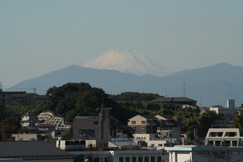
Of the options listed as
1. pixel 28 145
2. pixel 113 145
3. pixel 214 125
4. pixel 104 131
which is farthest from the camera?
pixel 214 125

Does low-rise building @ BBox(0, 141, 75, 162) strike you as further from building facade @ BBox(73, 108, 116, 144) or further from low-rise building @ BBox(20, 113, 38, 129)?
low-rise building @ BBox(20, 113, 38, 129)

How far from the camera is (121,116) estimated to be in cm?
12112

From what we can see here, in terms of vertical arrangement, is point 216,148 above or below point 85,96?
below

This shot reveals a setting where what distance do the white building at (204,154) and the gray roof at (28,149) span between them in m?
17.3

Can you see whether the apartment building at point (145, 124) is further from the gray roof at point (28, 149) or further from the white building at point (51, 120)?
the gray roof at point (28, 149)

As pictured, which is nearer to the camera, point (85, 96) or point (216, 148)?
point (216, 148)

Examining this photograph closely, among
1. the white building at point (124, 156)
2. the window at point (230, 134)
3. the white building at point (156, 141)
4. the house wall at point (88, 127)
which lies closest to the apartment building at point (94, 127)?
the house wall at point (88, 127)

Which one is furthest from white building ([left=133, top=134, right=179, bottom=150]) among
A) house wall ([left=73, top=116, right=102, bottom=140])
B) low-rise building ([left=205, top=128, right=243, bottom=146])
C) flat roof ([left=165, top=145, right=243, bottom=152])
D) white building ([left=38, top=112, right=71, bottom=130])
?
flat roof ([left=165, top=145, right=243, bottom=152])

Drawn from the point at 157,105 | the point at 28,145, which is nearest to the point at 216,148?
the point at 28,145

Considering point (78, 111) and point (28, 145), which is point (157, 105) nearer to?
point (78, 111)

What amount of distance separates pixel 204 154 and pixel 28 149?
2069 cm

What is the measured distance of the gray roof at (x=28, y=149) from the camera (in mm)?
48625

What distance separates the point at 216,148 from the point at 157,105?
4204 inches

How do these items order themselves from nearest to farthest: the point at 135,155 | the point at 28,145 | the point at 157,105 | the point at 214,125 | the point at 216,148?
1. the point at 216,148
2. the point at 28,145
3. the point at 135,155
4. the point at 214,125
5. the point at 157,105
